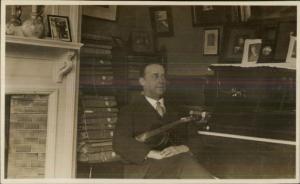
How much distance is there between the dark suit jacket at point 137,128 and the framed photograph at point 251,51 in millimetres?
413

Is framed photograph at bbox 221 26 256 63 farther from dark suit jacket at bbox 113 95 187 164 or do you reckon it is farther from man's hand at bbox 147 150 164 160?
man's hand at bbox 147 150 164 160

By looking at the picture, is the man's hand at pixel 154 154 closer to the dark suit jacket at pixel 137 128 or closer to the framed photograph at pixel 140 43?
the dark suit jacket at pixel 137 128

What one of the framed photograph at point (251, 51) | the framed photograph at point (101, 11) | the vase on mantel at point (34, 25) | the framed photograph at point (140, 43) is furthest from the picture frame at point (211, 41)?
the vase on mantel at point (34, 25)

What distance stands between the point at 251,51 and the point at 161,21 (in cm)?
43

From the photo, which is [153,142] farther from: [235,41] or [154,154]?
[235,41]

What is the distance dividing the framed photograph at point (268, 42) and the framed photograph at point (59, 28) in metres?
0.88

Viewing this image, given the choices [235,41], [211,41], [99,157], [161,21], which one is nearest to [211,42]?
[211,41]

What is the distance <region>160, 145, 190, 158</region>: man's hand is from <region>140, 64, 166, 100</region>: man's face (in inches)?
9.3

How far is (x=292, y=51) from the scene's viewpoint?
1908mm

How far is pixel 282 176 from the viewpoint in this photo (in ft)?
6.20

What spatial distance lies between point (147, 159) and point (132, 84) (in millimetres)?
344

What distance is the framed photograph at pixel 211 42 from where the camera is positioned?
1.90 metres

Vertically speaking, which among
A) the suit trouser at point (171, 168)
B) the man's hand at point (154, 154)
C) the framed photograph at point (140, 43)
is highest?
the framed photograph at point (140, 43)

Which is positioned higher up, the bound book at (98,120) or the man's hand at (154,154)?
the bound book at (98,120)
